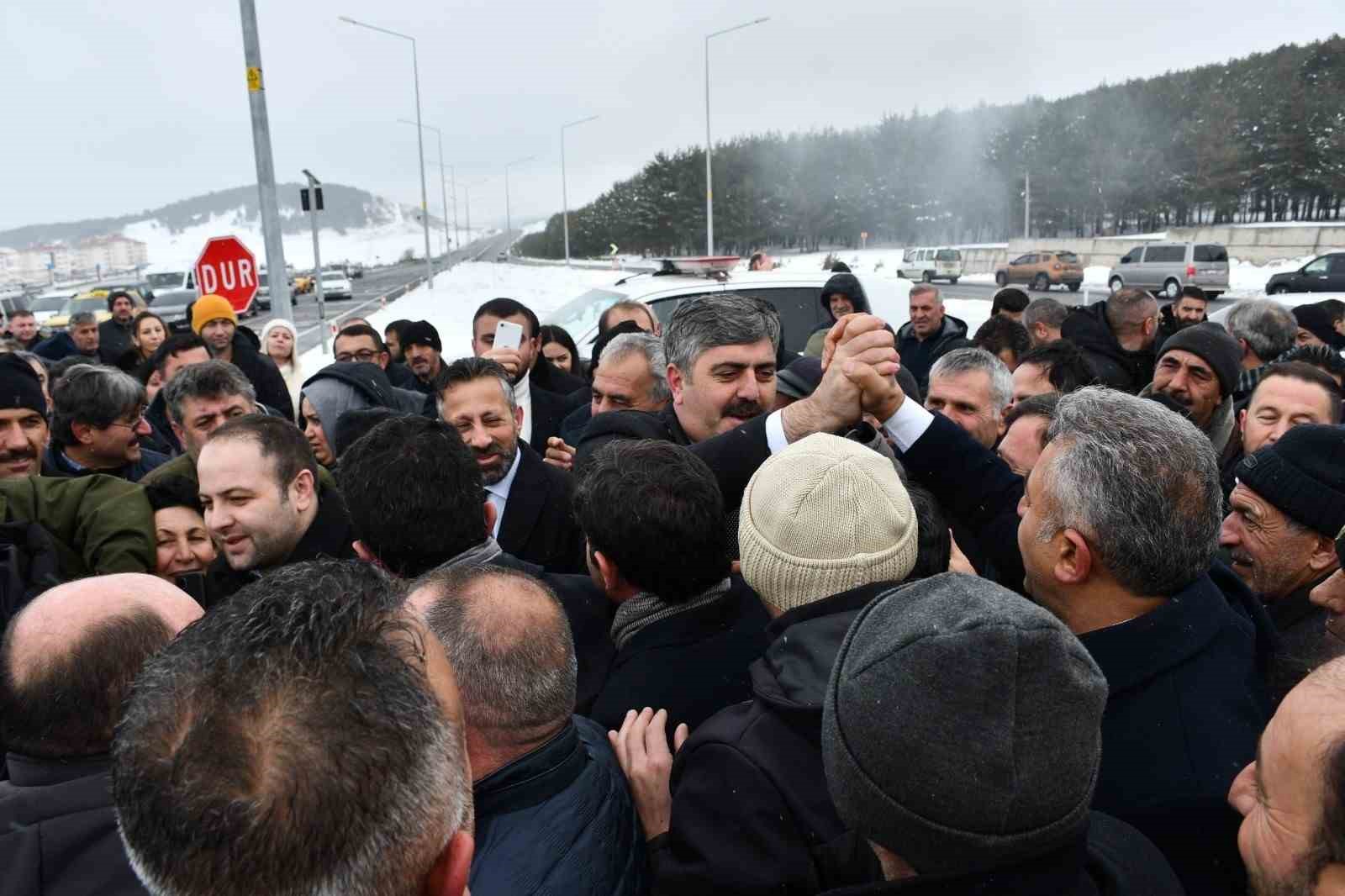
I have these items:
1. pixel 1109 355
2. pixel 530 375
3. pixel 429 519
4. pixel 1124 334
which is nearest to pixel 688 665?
pixel 429 519

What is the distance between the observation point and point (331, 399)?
4980mm

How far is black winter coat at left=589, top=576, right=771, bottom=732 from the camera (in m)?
2.13

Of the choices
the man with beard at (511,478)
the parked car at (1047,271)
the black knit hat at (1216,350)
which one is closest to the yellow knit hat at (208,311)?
the man with beard at (511,478)

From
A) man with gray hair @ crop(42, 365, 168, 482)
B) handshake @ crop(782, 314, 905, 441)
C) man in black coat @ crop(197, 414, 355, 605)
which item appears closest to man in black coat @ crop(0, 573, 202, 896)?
man in black coat @ crop(197, 414, 355, 605)

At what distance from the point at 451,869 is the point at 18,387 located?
369cm

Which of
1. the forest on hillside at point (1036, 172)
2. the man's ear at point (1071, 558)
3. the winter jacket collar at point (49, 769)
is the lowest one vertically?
the winter jacket collar at point (49, 769)

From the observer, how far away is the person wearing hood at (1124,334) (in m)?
6.30

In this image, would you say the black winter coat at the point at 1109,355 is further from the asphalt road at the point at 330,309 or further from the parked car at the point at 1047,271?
the parked car at the point at 1047,271

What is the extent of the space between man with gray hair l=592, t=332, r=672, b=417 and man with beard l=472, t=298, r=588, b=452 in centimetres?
92

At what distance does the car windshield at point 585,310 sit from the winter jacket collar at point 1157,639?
7953mm

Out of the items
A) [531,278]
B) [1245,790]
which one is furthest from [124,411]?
[531,278]

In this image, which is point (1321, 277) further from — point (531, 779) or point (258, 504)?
point (531, 779)

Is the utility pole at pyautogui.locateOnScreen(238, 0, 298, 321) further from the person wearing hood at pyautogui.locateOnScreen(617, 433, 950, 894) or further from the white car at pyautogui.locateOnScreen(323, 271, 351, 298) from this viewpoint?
the white car at pyautogui.locateOnScreen(323, 271, 351, 298)

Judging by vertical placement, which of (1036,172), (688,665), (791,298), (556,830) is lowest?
(556,830)
